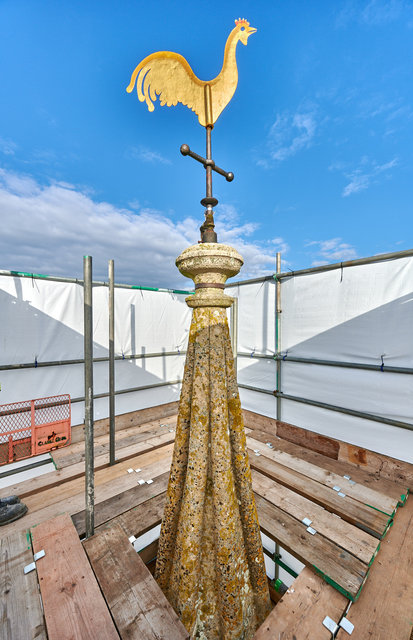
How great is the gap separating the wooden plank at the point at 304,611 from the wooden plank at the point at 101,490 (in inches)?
83.6

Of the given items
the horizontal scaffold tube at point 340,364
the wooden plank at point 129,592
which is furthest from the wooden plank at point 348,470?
the wooden plank at point 129,592

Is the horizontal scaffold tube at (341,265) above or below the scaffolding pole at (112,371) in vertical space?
above

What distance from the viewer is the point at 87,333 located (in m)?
2.30

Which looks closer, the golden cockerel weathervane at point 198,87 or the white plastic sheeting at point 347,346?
the golden cockerel weathervane at point 198,87

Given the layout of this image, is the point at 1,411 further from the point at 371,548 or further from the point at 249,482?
the point at 371,548

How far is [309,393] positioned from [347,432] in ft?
3.08

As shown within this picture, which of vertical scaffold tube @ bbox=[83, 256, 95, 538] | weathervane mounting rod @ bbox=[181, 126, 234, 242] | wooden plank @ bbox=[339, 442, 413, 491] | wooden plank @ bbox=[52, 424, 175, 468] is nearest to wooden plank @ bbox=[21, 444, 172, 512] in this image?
wooden plank @ bbox=[52, 424, 175, 468]

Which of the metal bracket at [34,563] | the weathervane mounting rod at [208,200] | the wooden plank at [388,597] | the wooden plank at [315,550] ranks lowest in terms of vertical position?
the wooden plank at [388,597]

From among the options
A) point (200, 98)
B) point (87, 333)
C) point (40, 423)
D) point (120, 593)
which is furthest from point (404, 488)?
point (40, 423)

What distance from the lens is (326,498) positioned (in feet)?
11.0

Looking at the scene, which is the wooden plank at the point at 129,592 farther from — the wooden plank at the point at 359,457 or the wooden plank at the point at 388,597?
the wooden plank at the point at 359,457

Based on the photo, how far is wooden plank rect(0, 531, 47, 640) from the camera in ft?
5.72

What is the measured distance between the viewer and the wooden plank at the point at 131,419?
504 centimetres

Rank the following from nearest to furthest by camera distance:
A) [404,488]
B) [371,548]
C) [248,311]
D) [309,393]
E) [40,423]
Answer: [371,548], [404,488], [40,423], [309,393], [248,311]
